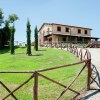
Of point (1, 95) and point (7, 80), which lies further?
point (7, 80)

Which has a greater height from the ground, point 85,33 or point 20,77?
point 85,33

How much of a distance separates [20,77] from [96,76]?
642 cm

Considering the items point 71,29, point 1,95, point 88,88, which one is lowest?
point 1,95

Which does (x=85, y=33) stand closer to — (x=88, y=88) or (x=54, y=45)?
(x=54, y=45)

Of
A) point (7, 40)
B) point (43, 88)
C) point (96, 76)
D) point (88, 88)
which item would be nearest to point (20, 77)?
point (43, 88)

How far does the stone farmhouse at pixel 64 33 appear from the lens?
60.2m

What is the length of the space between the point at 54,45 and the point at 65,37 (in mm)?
17156

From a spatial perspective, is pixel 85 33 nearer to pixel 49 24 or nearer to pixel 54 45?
pixel 49 24

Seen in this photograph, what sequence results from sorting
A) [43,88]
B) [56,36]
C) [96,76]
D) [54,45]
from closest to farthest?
[96,76] → [43,88] → [54,45] → [56,36]

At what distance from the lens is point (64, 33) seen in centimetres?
6194

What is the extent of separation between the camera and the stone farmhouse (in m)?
60.2

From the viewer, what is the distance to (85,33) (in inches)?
2586

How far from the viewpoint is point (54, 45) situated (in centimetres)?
4538

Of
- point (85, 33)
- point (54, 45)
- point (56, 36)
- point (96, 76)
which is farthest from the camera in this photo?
point (85, 33)
